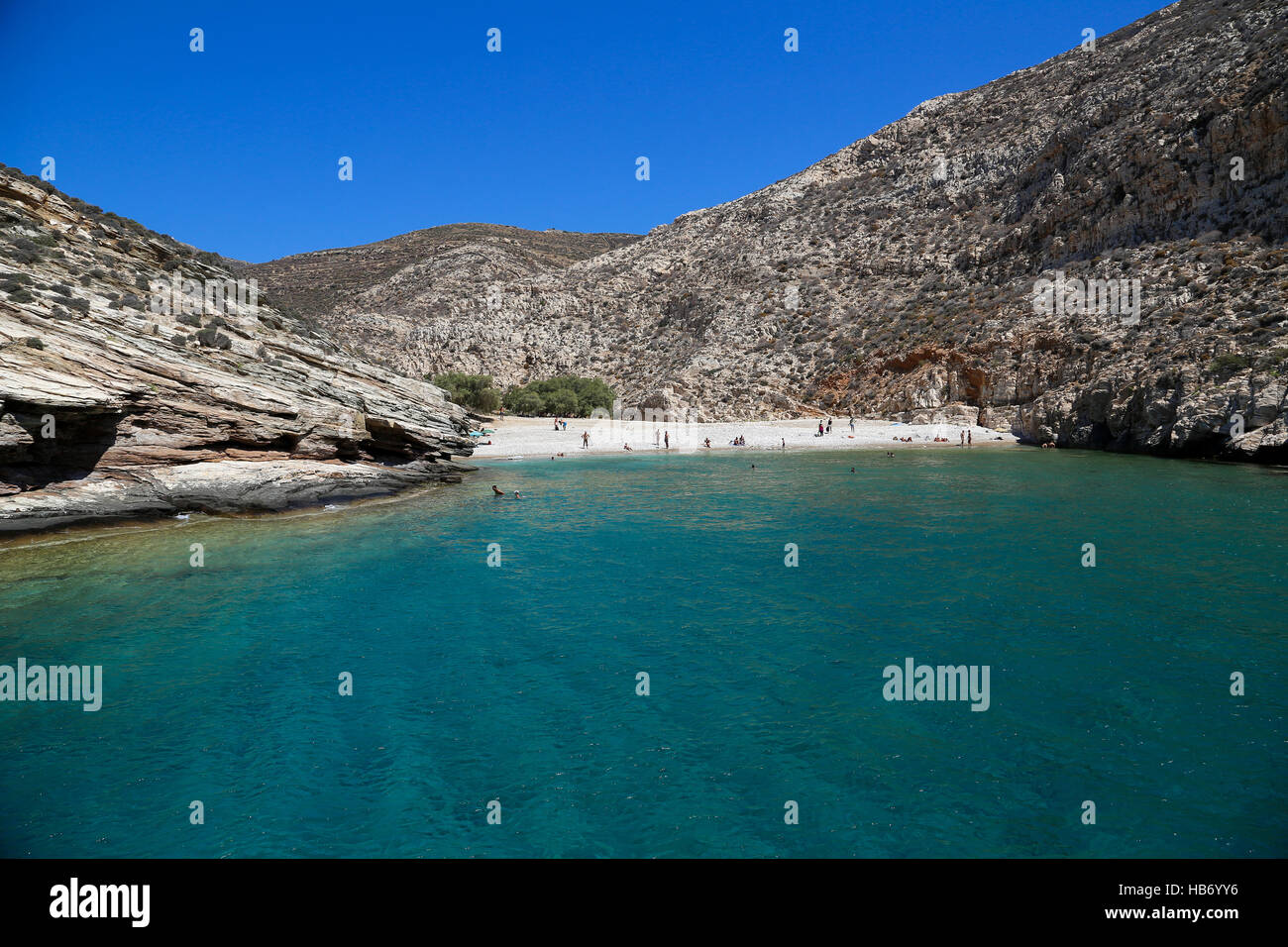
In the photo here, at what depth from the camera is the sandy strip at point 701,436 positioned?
46469 millimetres

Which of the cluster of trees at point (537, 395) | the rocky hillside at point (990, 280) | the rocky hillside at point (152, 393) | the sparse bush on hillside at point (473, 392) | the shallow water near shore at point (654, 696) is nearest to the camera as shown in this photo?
the shallow water near shore at point (654, 696)

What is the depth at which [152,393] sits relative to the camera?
1883 cm

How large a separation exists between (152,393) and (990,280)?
6136 centimetres

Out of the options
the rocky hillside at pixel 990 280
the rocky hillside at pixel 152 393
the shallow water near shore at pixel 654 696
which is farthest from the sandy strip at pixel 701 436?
Answer: the shallow water near shore at pixel 654 696

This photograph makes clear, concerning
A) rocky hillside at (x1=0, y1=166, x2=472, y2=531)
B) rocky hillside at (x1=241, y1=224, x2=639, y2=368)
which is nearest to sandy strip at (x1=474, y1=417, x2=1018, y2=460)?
rocky hillside at (x1=0, y1=166, x2=472, y2=531)

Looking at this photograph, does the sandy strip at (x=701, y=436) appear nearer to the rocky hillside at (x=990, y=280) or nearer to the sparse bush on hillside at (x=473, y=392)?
the sparse bush on hillside at (x=473, y=392)

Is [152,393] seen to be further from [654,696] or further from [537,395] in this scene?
[537,395]

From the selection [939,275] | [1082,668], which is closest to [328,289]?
[939,275]

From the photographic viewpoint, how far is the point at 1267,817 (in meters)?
5.84

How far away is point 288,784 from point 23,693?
505 cm

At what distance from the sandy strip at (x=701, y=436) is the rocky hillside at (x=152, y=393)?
1755 cm

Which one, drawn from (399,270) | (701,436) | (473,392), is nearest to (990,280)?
(701,436)
